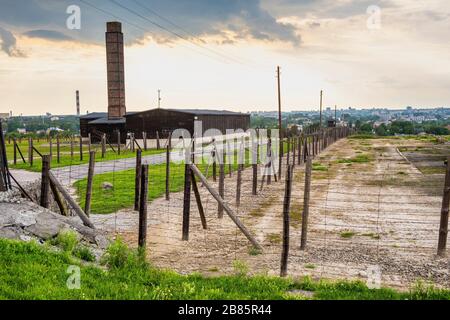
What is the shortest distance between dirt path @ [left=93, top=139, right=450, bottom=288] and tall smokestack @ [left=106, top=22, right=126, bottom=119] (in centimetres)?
3793

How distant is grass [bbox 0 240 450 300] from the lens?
689 cm

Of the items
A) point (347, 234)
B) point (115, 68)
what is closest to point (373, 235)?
point (347, 234)

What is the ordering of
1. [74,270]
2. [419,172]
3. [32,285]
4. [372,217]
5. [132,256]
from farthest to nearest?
[419,172] → [372,217] → [132,256] → [74,270] → [32,285]

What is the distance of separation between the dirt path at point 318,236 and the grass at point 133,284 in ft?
3.45

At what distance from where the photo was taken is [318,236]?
42.6 ft

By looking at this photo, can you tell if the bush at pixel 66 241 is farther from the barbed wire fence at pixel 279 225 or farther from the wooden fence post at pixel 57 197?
the wooden fence post at pixel 57 197

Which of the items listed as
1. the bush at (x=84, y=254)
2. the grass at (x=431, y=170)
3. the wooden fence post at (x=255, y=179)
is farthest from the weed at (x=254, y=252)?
the grass at (x=431, y=170)

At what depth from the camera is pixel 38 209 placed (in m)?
10.9

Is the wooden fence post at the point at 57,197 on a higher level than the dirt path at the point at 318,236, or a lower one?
higher

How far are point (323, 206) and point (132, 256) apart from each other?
35.0 ft

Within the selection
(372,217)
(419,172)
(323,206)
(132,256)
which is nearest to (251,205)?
(323,206)

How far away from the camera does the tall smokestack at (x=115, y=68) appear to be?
5597 cm

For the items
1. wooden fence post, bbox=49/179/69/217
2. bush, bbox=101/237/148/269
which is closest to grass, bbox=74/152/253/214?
wooden fence post, bbox=49/179/69/217
